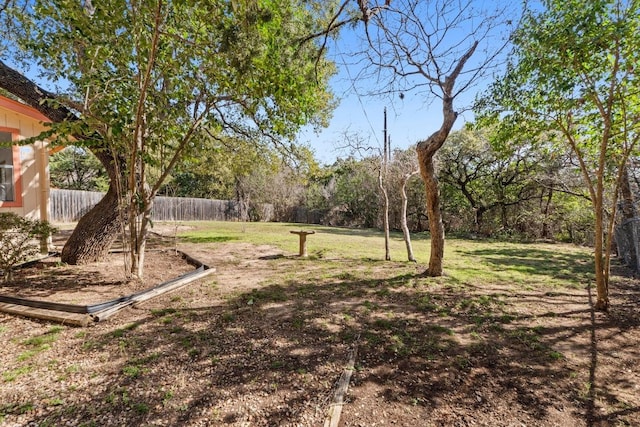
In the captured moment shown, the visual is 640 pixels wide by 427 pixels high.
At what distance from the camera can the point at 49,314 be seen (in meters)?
3.10

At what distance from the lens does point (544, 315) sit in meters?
3.69

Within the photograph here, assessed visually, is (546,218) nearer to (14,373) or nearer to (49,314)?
(49,314)

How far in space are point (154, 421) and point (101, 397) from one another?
19.6 inches

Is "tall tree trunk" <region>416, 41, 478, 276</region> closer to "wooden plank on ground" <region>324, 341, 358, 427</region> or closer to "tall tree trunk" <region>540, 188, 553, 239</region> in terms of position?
"wooden plank on ground" <region>324, 341, 358, 427</region>

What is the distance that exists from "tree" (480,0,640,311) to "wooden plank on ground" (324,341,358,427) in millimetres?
3462

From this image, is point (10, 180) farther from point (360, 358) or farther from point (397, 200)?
point (397, 200)

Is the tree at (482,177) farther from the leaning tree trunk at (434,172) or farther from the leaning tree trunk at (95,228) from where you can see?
the leaning tree trunk at (95,228)

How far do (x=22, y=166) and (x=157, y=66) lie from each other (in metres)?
4.32

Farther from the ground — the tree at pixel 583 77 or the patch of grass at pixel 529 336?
the tree at pixel 583 77

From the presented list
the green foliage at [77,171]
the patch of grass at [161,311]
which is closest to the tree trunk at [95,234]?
the patch of grass at [161,311]

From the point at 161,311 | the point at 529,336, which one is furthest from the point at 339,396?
the point at 161,311

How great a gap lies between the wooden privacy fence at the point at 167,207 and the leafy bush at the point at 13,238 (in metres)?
11.8

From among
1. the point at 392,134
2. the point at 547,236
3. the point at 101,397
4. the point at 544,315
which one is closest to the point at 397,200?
the point at 547,236

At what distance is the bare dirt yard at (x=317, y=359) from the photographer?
74.8 inches
